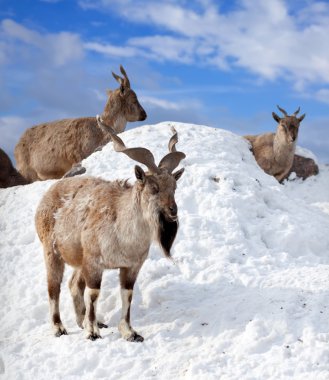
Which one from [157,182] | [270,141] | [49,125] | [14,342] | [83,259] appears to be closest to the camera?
[157,182]

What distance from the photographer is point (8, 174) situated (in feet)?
49.4

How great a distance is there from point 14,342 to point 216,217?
425 centimetres

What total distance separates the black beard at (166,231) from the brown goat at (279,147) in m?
11.4

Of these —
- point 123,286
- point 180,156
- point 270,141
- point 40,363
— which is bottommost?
point 40,363

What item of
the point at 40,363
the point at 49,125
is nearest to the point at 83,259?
the point at 40,363

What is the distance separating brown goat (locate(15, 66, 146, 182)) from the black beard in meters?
8.03

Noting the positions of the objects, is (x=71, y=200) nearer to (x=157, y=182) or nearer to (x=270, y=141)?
(x=157, y=182)

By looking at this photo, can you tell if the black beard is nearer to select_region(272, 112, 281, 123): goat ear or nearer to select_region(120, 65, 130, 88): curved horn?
select_region(120, 65, 130, 88): curved horn

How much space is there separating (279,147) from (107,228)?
39.7ft

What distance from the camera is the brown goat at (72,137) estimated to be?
49.0 feet

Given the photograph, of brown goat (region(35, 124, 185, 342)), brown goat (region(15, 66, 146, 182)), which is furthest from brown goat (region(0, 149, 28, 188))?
brown goat (region(35, 124, 185, 342))

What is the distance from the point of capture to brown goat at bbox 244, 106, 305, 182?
17.9 m

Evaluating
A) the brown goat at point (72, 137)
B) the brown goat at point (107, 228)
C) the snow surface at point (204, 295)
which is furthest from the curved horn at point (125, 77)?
the brown goat at point (107, 228)

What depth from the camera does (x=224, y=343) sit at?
6805mm
